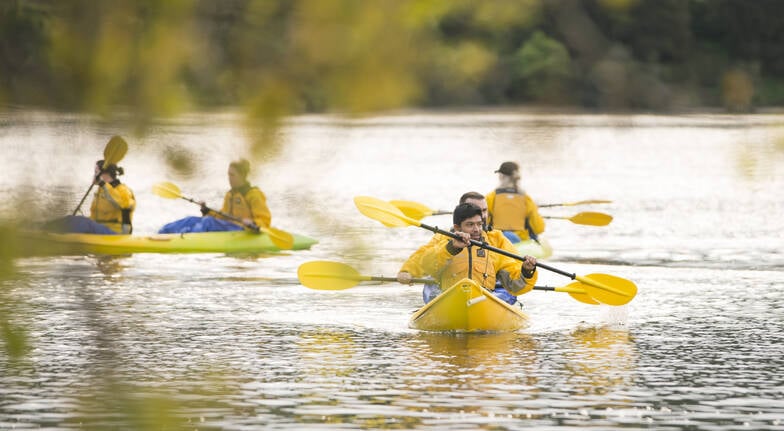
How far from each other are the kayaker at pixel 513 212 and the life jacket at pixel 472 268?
422 cm

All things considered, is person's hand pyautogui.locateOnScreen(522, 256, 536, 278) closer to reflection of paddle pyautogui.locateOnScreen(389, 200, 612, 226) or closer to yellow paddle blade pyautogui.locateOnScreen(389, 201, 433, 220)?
reflection of paddle pyautogui.locateOnScreen(389, 200, 612, 226)

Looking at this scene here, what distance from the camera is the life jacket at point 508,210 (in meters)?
16.3

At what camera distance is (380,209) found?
1164 cm

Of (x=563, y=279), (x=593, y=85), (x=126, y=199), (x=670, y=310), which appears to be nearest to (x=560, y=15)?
(x=593, y=85)

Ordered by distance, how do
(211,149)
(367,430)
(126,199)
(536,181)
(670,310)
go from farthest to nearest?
(536,181) → (126,199) → (670,310) → (367,430) → (211,149)

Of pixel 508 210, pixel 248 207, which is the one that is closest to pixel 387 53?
pixel 508 210

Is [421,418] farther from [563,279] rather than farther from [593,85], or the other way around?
[563,279]

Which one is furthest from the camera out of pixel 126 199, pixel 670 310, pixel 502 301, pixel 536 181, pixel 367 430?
pixel 536 181

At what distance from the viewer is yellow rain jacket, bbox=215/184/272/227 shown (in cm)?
1888

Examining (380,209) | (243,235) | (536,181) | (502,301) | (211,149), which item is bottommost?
(211,149)

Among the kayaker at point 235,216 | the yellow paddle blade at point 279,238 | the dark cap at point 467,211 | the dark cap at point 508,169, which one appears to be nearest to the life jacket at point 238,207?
the kayaker at point 235,216

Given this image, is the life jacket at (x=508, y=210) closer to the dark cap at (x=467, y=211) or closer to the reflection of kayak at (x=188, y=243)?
the reflection of kayak at (x=188, y=243)

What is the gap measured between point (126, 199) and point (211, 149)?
51.0ft

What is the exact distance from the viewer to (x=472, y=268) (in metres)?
11.7
